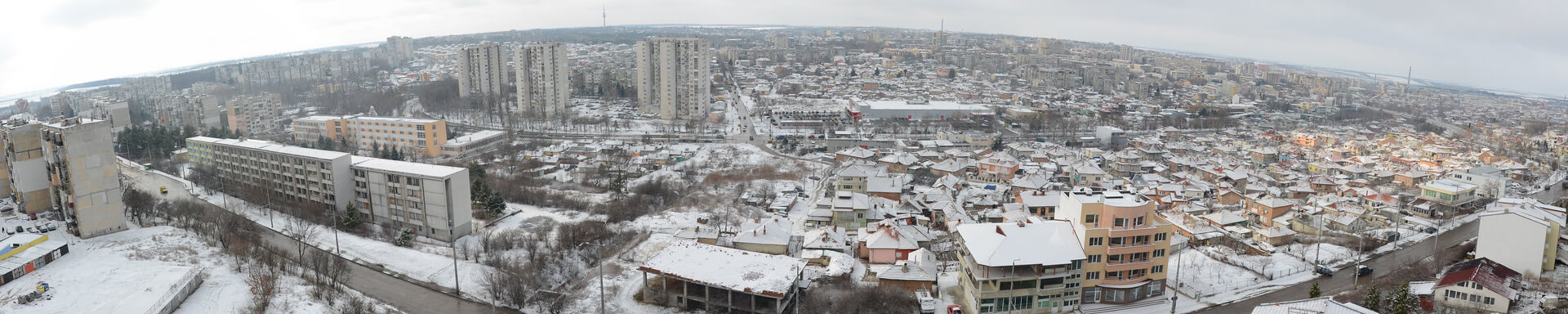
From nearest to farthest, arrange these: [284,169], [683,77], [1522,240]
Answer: [1522,240]
[284,169]
[683,77]

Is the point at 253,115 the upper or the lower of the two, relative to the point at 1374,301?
upper

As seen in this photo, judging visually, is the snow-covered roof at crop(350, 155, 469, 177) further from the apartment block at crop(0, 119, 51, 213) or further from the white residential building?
the white residential building

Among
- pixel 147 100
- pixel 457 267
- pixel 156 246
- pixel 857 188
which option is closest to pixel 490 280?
pixel 457 267

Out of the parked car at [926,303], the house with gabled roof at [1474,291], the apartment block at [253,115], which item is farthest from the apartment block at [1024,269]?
the apartment block at [253,115]

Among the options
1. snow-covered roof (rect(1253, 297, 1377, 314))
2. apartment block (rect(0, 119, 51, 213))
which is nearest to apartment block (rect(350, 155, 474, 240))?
apartment block (rect(0, 119, 51, 213))

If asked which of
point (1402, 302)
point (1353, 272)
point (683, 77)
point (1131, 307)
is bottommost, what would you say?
point (1353, 272)

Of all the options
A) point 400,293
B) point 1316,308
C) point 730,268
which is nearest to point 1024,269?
point 1316,308

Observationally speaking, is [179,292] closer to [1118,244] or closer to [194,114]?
[1118,244]

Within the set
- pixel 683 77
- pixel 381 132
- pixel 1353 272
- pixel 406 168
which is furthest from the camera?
pixel 683 77
